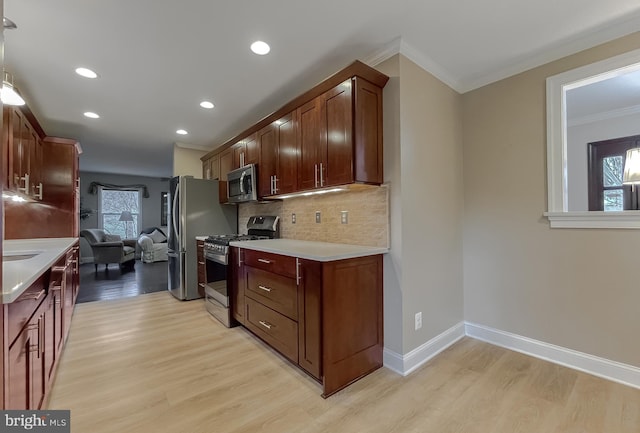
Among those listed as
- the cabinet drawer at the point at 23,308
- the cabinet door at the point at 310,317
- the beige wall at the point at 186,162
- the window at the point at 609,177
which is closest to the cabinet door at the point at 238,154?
the beige wall at the point at 186,162

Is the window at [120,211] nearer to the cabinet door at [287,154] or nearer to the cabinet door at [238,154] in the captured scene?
the cabinet door at [238,154]

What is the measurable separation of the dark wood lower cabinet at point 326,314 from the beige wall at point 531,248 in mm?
1215

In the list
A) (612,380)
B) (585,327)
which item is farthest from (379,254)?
(612,380)

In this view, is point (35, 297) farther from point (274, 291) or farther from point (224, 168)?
point (224, 168)

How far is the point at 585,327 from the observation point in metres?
→ 2.16

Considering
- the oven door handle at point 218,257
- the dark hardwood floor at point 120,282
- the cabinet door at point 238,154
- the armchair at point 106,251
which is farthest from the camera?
the armchair at point 106,251

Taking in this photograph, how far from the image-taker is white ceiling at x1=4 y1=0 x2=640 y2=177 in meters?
1.82

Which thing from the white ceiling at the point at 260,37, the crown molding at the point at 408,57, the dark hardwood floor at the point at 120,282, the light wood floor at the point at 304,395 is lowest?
the light wood floor at the point at 304,395

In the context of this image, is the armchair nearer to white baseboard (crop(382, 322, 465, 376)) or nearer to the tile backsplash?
the tile backsplash

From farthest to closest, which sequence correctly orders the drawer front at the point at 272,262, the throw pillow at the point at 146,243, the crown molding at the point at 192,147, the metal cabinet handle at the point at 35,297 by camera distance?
the throw pillow at the point at 146,243, the crown molding at the point at 192,147, the drawer front at the point at 272,262, the metal cabinet handle at the point at 35,297

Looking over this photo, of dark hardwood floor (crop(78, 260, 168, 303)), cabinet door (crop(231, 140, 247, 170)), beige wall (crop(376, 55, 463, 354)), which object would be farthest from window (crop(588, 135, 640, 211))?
dark hardwood floor (crop(78, 260, 168, 303))

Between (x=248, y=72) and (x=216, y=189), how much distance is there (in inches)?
89.6

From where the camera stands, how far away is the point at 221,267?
324 centimetres

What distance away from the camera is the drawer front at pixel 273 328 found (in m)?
2.15
